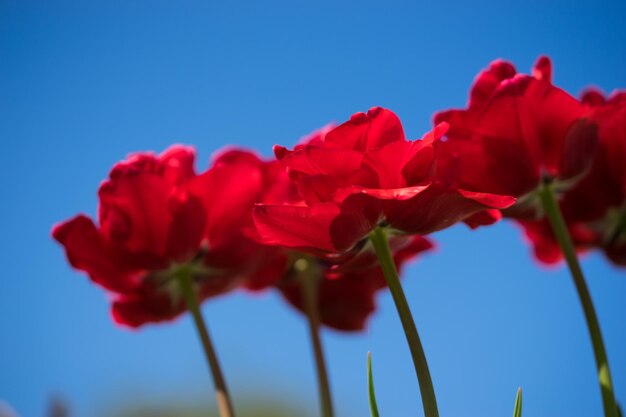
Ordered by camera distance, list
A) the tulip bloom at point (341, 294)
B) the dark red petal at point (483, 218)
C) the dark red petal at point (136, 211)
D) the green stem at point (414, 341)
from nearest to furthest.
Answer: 1. the green stem at point (414, 341)
2. the dark red petal at point (483, 218)
3. the dark red petal at point (136, 211)
4. the tulip bloom at point (341, 294)

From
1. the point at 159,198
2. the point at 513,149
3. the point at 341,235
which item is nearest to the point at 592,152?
the point at 513,149

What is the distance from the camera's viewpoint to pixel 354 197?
0.54 meters

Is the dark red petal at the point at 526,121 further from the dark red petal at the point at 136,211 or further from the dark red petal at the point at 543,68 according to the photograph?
the dark red petal at the point at 136,211

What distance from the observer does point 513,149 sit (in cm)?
64

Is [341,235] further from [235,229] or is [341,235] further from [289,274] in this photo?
[289,274]

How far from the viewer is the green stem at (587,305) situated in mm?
540

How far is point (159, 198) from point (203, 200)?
4 cm

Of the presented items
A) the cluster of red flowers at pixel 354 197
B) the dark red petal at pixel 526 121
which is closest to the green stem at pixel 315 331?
the cluster of red flowers at pixel 354 197

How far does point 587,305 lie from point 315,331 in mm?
244

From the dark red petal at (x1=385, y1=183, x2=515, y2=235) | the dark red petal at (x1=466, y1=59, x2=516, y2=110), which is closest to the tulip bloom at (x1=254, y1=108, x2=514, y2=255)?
the dark red petal at (x1=385, y1=183, x2=515, y2=235)

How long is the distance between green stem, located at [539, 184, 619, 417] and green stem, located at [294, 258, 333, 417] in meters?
0.22

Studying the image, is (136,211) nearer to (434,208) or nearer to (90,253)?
(90,253)

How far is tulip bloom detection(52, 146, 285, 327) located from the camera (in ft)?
2.33

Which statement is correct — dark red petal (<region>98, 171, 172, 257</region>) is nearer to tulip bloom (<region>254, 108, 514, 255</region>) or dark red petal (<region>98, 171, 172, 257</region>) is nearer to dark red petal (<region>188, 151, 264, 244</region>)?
dark red petal (<region>188, 151, 264, 244</region>)
